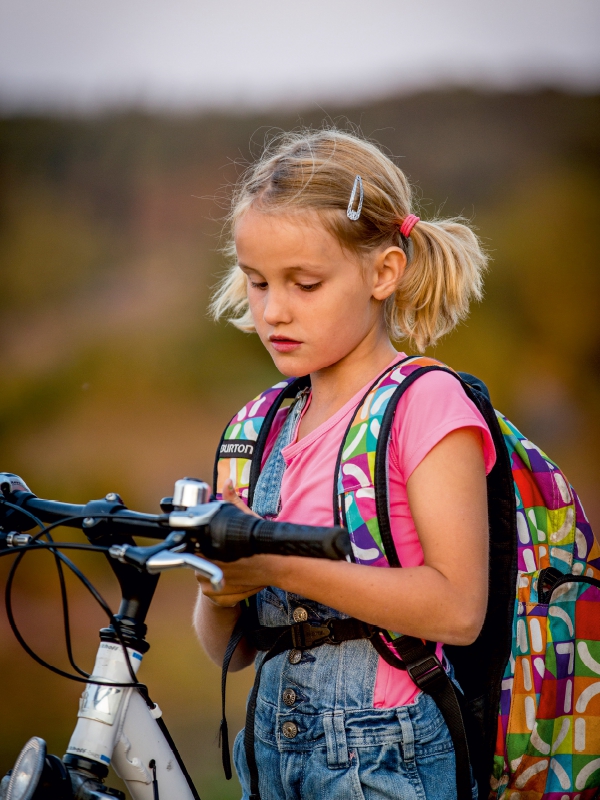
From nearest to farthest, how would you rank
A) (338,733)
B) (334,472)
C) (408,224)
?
(338,733), (334,472), (408,224)

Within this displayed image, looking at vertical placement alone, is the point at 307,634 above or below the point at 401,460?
below

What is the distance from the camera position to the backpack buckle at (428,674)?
1.43 metres

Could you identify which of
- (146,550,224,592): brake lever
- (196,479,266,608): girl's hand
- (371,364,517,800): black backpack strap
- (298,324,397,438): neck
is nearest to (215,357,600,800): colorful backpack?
(371,364,517,800): black backpack strap

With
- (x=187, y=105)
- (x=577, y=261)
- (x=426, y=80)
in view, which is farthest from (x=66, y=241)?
(x=577, y=261)

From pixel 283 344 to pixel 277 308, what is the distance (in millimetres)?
84

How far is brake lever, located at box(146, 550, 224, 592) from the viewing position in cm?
105

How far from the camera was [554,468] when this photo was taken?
5.37 feet

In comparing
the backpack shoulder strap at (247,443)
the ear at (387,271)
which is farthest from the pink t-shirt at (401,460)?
the ear at (387,271)

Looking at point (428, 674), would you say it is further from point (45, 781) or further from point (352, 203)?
point (352, 203)

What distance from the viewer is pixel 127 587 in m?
1.30

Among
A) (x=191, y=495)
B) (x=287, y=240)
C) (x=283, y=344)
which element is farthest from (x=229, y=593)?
(x=287, y=240)

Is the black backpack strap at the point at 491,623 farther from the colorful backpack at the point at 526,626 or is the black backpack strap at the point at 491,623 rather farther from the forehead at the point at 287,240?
the forehead at the point at 287,240

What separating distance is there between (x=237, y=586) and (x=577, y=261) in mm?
3999

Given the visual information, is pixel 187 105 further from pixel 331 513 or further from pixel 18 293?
pixel 331 513
